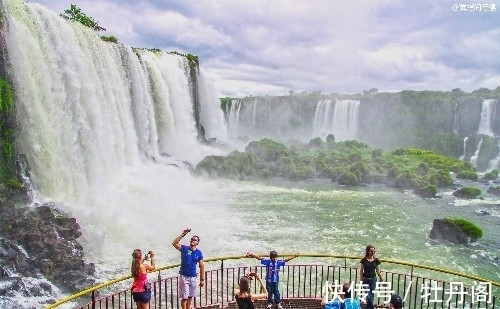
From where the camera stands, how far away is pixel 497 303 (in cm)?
1552

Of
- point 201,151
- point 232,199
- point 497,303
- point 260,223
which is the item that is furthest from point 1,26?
point 201,151

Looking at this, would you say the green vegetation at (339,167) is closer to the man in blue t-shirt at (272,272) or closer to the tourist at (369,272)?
the man in blue t-shirt at (272,272)

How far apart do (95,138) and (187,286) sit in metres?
19.2

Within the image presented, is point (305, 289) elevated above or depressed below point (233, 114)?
below

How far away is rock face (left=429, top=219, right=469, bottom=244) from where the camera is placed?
75.4 ft

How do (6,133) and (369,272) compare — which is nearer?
(369,272)

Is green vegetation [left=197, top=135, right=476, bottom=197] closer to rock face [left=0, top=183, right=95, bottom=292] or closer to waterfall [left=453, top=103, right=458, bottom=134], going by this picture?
waterfall [left=453, top=103, right=458, bottom=134]

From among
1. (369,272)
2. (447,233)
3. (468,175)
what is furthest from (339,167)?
(369,272)

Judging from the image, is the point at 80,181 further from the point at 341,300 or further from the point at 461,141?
the point at 461,141

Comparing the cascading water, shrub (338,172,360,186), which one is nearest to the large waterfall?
shrub (338,172,360,186)

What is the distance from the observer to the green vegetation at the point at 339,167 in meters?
38.8

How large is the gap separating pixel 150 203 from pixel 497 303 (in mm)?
15418

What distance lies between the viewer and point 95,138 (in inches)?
1016

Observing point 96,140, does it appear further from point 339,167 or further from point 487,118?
point 487,118
